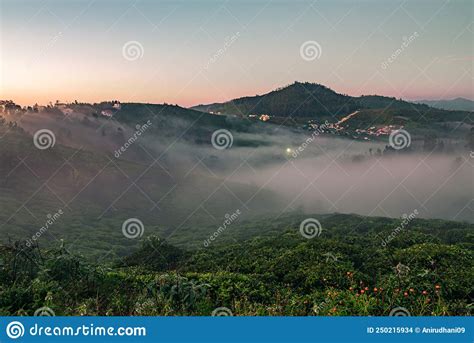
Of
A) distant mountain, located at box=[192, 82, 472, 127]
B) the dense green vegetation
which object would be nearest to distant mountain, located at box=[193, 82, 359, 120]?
distant mountain, located at box=[192, 82, 472, 127]

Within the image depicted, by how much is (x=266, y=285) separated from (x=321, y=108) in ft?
405

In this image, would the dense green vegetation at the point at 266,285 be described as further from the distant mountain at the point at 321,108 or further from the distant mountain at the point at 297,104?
the distant mountain at the point at 297,104

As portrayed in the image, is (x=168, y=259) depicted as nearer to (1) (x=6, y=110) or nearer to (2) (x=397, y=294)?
(2) (x=397, y=294)

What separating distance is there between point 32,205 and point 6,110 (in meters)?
31.7

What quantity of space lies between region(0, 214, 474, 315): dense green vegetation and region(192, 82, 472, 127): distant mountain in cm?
9437

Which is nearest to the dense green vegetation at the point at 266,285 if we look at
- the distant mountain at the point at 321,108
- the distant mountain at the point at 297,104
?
the distant mountain at the point at 321,108

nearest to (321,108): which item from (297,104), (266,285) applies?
(297,104)

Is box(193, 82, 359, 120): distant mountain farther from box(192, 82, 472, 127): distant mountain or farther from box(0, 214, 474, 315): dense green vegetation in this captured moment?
box(0, 214, 474, 315): dense green vegetation

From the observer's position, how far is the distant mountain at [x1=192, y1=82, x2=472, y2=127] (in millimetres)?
106812

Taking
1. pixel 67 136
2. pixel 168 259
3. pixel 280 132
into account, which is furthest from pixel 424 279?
pixel 280 132

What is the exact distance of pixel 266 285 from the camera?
12078 mm

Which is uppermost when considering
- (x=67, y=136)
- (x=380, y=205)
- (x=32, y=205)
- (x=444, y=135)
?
(x=67, y=136)

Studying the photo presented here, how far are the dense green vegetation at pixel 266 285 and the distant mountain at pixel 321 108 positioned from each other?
310 ft

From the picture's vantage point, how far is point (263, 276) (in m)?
13.3
